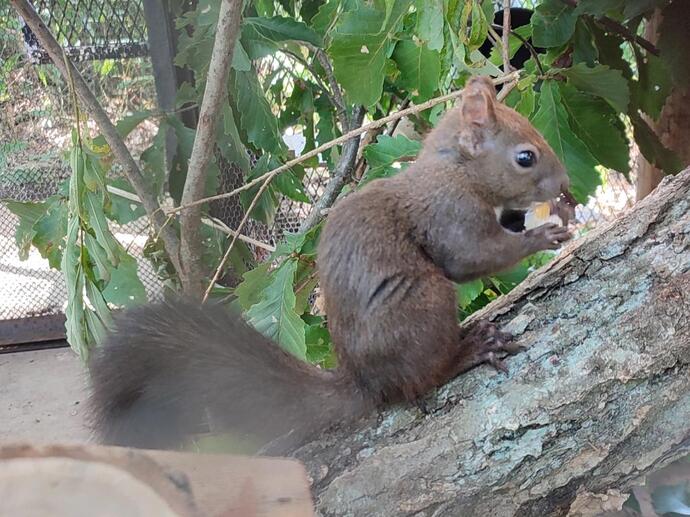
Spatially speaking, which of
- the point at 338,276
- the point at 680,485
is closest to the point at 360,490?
the point at 338,276

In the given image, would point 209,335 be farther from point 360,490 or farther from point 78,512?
point 78,512

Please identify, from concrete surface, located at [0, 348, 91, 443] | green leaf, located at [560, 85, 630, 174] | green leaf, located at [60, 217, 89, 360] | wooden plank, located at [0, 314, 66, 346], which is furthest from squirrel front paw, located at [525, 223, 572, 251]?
wooden plank, located at [0, 314, 66, 346]

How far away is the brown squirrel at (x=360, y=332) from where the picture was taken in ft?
3.48

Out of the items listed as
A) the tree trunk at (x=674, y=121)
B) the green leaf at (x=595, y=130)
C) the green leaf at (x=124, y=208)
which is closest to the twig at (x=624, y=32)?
the tree trunk at (x=674, y=121)

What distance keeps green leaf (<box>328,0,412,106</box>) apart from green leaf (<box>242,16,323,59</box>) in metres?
0.24

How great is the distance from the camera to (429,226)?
1177 millimetres

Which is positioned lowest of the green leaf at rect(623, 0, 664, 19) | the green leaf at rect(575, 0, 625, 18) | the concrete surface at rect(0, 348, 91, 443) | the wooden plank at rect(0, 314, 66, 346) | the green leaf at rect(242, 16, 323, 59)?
the concrete surface at rect(0, 348, 91, 443)

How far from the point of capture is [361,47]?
50.5 inches

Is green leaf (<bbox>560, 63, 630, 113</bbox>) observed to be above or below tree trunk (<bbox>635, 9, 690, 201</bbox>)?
above

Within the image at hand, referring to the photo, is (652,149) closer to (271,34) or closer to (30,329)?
(271,34)

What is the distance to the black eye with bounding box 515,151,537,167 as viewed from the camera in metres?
1.21

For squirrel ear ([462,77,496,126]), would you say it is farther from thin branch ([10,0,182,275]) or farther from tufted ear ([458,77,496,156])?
thin branch ([10,0,182,275])

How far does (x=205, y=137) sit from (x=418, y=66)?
449 mm

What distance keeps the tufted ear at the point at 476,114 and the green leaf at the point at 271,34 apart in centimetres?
47
